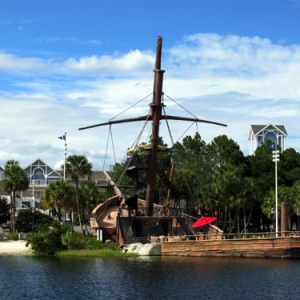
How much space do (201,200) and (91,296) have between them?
4261 cm

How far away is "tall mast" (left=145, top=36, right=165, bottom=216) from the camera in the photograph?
57438 mm

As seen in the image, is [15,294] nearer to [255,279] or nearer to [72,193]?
[255,279]

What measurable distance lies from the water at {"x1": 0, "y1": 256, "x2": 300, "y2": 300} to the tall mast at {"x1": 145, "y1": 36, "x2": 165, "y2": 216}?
1050 cm

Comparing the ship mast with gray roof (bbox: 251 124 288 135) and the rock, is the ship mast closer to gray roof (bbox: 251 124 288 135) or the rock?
the rock

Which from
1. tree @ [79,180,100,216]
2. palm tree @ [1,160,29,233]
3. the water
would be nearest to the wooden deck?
the water

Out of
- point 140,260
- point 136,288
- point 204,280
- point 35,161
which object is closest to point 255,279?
point 204,280

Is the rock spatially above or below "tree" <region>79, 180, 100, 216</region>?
below

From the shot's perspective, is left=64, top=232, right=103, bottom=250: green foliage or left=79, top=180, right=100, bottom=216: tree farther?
left=79, top=180, right=100, bottom=216: tree

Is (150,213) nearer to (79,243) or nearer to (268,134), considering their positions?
(79,243)

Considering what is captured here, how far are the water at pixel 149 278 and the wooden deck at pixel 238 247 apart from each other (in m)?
1.52

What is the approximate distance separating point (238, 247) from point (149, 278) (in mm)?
13627

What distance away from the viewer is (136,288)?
109 ft

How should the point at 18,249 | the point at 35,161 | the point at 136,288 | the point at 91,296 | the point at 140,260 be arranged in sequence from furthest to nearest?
the point at 35,161 → the point at 18,249 → the point at 140,260 → the point at 136,288 → the point at 91,296

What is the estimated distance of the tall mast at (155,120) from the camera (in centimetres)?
5744
